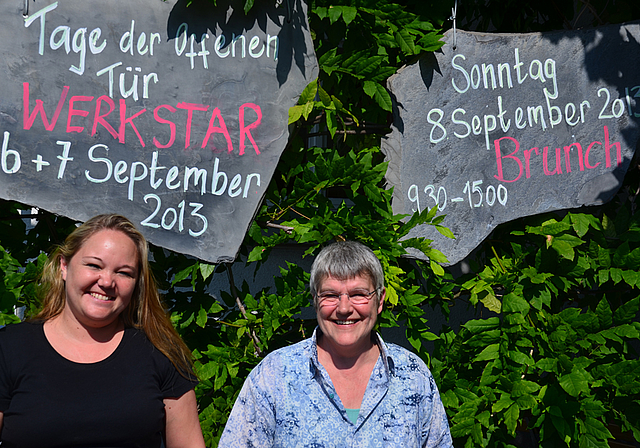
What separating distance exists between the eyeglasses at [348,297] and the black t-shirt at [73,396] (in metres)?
0.55

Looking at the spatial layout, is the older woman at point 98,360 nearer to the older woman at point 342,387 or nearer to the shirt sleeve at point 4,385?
the shirt sleeve at point 4,385

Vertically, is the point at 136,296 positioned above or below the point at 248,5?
below

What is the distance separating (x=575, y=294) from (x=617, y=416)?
566mm

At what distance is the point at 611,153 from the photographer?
101 inches

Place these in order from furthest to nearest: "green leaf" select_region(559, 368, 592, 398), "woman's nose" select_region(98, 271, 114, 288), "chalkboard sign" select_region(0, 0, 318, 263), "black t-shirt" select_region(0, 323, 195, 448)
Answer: "green leaf" select_region(559, 368, 592, 398) < "chalkboard sign" select_region(0, 0, 318, 263) < "woman's nose" select_region(98, 271, 114, 288) < "black t-shirt" select_region(0, 323, 195, 448)

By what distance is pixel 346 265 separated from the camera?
169cm

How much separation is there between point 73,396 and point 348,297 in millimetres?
836

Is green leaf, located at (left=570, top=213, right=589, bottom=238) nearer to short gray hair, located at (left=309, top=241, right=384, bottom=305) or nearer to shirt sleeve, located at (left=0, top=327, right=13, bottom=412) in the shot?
short gray hair, located at (left=309, top=241, right=384, bottom=305)

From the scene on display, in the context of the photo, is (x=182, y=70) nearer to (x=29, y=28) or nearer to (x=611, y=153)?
(x=29, y=28)


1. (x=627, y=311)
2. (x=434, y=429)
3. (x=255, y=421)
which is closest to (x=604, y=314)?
(x=627, y=311)

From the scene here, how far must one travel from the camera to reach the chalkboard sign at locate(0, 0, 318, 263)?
212 cm

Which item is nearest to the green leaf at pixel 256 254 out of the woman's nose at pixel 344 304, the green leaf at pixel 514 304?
the woman's nose at pixel 344 304

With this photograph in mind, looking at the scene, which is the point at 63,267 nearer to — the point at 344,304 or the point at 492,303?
the point at 344,304

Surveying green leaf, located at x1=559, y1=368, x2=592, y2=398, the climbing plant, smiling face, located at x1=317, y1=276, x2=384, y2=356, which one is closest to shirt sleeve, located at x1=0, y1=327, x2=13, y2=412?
the climbing plant
